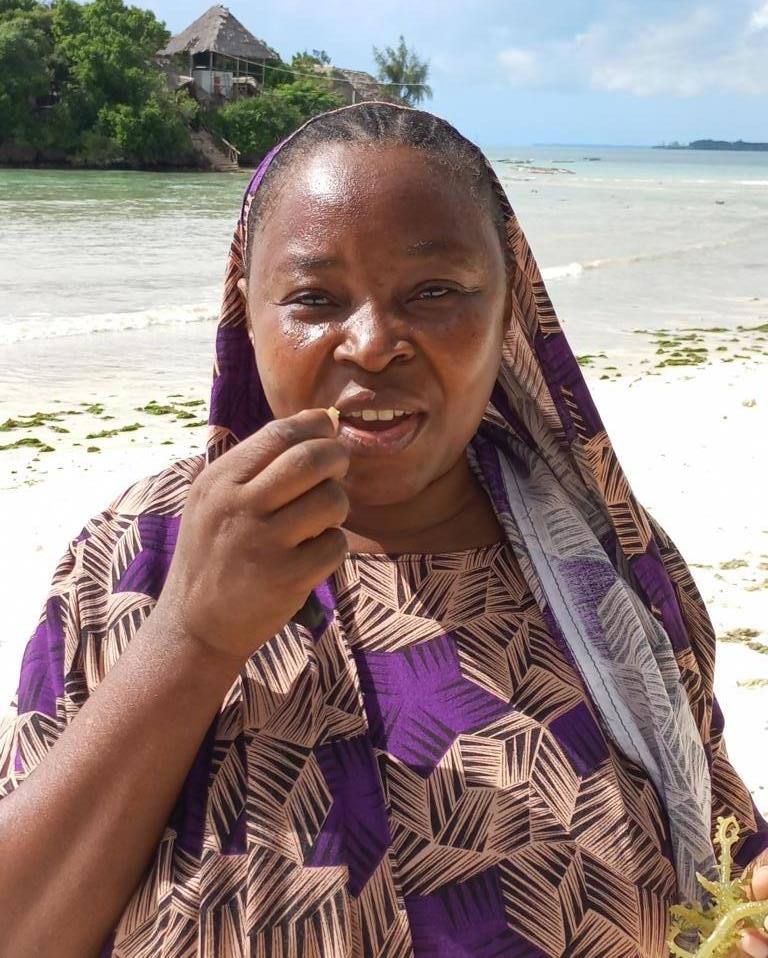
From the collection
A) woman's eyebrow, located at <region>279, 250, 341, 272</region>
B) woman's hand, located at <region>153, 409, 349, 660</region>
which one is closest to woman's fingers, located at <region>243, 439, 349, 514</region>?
woman's hand, located at <region>153, 409, 349, 660</region>

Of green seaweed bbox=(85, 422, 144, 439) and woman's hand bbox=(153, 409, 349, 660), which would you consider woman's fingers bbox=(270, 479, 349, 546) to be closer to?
woman's hand bbox=(153, 409, 349, 660)

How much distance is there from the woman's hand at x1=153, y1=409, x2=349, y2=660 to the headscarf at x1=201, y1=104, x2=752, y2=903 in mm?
→ 249

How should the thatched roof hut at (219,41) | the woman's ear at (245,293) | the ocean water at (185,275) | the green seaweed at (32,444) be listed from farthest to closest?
the thatched roof hut at (219,41), the ocean water at (185,275), the green seaweed at (32,444), the woman's ear at (245,293)

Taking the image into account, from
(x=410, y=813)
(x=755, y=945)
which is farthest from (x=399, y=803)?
(x=755, y=945)

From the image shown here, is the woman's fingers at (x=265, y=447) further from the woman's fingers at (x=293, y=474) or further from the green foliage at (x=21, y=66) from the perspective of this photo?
the green foliage at (x=21, y=66)

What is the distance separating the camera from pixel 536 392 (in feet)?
5.06

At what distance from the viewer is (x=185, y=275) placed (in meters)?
13.8

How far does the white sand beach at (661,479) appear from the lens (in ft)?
10.9

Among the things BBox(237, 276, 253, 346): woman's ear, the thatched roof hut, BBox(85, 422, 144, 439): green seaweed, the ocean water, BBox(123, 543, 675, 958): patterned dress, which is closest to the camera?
BBox(123, 543, 675, 958): patterned dress

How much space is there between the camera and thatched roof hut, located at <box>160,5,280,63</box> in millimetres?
50188

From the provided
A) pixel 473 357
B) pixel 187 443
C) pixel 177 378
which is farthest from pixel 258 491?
pixel 177 378

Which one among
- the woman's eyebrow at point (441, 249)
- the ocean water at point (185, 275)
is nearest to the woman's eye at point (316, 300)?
the woman's eyebrow at point (441, 249)

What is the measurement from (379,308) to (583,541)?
48cm

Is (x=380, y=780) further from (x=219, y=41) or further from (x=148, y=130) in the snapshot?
(x=219, y=41)
